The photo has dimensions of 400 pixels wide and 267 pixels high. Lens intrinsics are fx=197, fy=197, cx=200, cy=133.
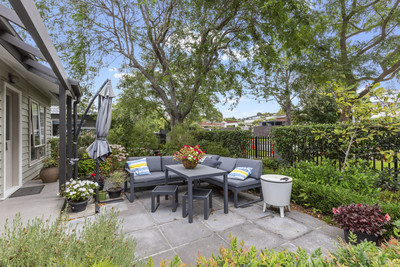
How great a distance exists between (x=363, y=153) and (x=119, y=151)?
662 centimetres

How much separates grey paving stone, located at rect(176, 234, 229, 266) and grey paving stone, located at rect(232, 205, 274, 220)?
97cm

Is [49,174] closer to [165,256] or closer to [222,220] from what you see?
[165,256]

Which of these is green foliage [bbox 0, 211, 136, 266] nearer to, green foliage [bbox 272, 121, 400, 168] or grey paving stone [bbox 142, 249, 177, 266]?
grey paving stone [bbox 142, 249, 177, 266]

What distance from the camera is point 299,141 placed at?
486cm

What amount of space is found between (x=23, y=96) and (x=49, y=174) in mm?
2295

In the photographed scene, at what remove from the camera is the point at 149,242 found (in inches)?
106

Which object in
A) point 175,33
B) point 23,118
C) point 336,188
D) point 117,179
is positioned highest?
point 175,33

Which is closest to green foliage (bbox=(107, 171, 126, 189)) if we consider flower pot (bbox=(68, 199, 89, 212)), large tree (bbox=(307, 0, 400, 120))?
flower pot (bbox=(68, 199, 89, 212))

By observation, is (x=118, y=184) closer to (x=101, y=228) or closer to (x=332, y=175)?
(x=101, y=228)

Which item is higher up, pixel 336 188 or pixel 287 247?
pixel 336 188

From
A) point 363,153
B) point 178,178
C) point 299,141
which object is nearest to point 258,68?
point 299,141

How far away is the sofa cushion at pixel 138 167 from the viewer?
479 cm

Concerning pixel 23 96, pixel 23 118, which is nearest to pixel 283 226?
pixel 23 118

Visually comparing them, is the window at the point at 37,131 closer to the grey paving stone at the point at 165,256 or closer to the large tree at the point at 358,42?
the grey paving stone at the point at 165,256
